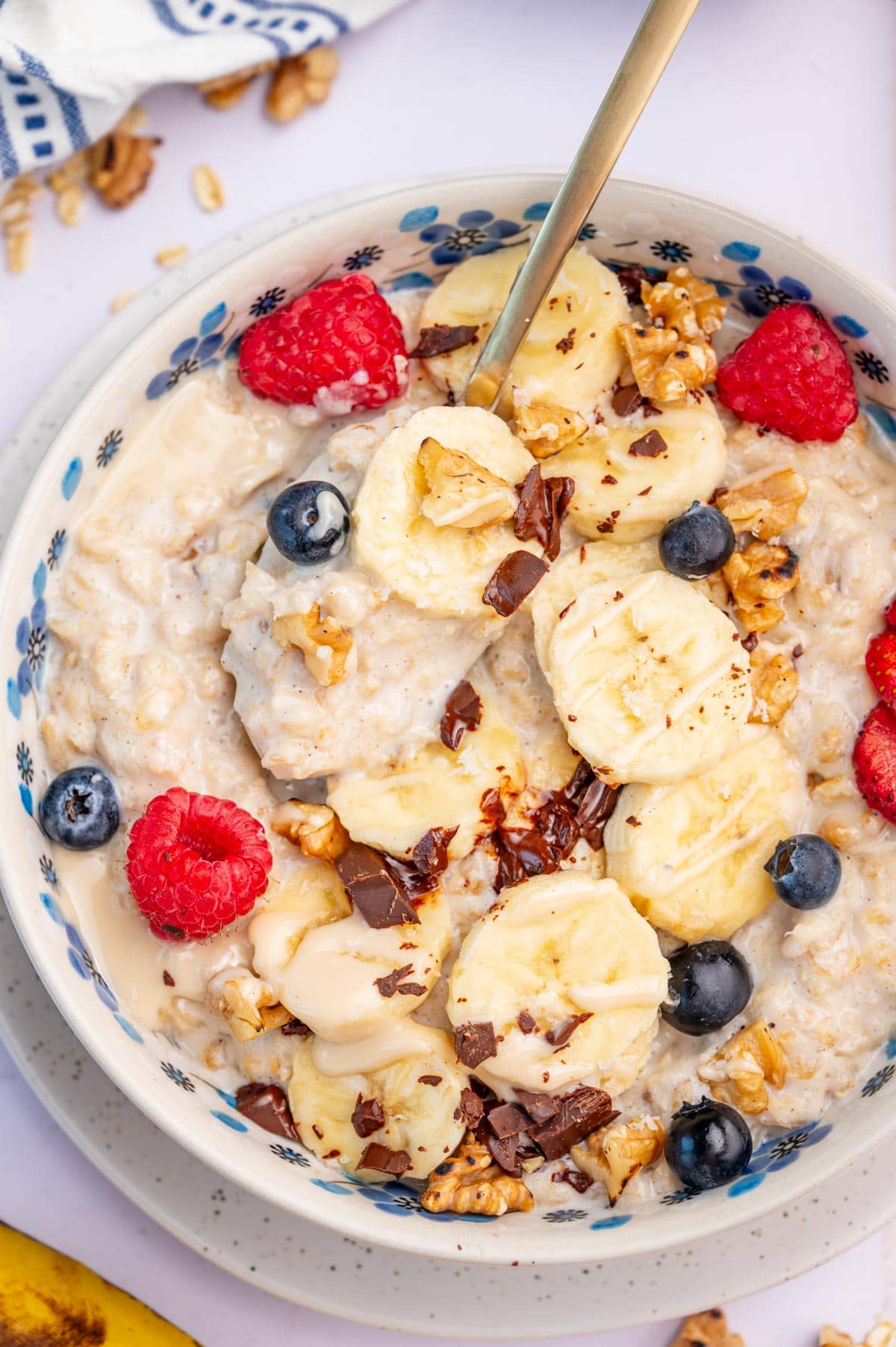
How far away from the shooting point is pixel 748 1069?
1.75 m

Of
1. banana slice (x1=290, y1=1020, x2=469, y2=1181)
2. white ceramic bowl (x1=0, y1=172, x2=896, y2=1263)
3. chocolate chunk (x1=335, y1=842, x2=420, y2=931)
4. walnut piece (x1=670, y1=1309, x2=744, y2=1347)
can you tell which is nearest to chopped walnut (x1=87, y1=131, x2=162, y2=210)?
white ceramic bowl (x1=0, y1=172, x2=896, y2=1263)

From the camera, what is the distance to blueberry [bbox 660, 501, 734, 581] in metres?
1.73

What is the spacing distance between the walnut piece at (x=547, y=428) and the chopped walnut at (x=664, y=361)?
117 millimetres

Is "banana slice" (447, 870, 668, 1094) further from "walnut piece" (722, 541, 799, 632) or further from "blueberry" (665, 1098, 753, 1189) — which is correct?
"walnut piece" (722, 541, 799, 632)

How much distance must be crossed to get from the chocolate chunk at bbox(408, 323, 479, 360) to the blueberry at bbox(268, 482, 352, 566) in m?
0.28

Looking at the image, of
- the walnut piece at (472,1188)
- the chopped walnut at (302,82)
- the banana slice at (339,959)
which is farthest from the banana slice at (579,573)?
the chopped walnut at (302,82)

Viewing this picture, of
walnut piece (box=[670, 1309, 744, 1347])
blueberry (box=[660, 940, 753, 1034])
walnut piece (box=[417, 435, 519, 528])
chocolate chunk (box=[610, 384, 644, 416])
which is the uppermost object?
chocolate chunk (box=[610, 384, 644, 416])

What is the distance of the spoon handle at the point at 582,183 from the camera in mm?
1439

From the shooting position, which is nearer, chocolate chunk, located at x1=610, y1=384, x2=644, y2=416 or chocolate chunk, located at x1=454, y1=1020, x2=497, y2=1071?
chocolate chunk, located at x1=454, y1=1020, x2=497, y2=1071

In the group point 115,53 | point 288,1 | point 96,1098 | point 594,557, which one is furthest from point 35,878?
point 288,1

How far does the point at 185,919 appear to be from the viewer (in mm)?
1646

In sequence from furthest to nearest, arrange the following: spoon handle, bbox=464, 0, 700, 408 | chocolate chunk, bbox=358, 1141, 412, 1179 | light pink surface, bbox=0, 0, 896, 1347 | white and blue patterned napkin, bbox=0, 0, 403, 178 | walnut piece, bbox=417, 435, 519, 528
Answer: light pink surface, bbox=0, 0, 896, 1347 → white and blue patterned napkin, bbox=0, 0, 403, 178 → chocolate chunk, bbox=358, 1141, 412, 1179 → walnut piece, bbox=417, 435, 519, 528 → spoon handle, bbox=464, 0, 700, 408

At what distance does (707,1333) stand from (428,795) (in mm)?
1043

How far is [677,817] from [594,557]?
1.32 feet
